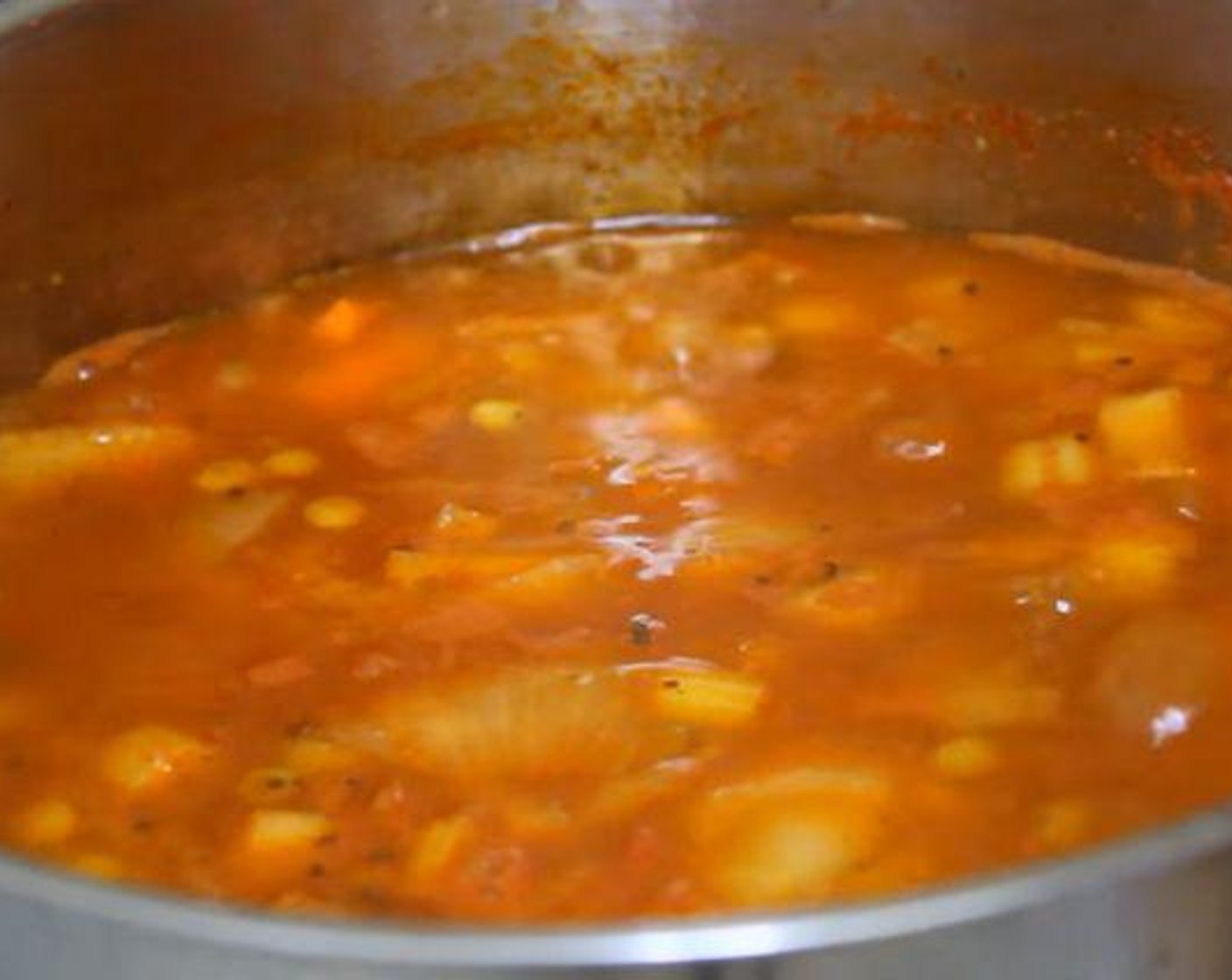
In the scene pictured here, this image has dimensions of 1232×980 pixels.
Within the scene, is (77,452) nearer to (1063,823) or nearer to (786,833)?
(786,833)

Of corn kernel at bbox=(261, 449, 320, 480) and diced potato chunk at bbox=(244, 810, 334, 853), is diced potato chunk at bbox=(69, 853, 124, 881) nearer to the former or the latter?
diced potato chunk at bbox=(244, 810, 334, 853)

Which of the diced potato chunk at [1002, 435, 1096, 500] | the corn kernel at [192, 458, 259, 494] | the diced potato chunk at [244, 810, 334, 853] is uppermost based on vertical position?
the corn kernel at [192, 458, 259, 494]

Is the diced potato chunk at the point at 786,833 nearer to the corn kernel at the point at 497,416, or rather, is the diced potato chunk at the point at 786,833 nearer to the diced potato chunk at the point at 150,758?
the diced potato chunk at the point at 150,758

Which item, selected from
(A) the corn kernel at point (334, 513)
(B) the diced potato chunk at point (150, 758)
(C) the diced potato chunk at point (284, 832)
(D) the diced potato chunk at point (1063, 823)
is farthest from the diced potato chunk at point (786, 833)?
(A) the corn kernel at point (334, 513)

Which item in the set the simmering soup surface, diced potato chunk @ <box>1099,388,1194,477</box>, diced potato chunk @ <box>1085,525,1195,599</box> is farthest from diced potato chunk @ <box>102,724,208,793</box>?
diced potato chunk @ <box>1099,388,1194,477</box>

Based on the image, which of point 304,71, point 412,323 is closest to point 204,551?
point 412,323

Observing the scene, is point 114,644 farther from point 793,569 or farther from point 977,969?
point 977,969

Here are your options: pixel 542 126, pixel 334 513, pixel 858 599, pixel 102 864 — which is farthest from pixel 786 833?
pixel 542 126
